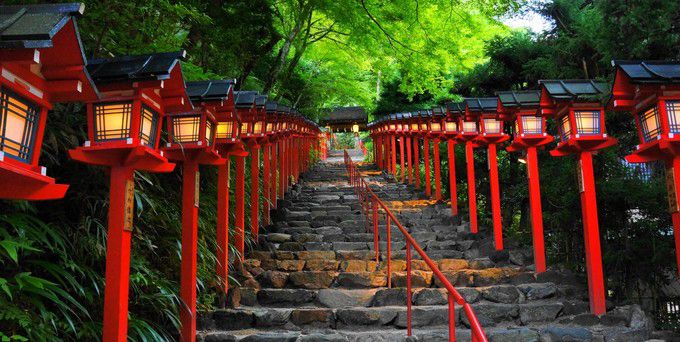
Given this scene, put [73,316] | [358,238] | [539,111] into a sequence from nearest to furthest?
[73,316] < [539,111] < [358,238]

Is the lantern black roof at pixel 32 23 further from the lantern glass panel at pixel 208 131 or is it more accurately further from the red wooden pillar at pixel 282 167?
the red wooden pillar at pixel 282 167

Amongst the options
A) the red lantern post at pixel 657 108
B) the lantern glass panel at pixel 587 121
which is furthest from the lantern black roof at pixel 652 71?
the lantern glass panel at pixel 587 121

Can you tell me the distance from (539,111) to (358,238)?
4407 mm

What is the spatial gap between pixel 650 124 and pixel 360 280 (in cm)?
445

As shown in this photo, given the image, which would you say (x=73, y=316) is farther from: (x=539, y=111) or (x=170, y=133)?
(x=539, y=111)

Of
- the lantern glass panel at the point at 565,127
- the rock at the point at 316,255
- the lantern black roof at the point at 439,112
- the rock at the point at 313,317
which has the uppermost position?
the lantern black roof at the point at 439,112

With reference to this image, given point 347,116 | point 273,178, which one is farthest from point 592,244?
point 347,116

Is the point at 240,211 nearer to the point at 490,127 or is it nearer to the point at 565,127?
the point at 565,127

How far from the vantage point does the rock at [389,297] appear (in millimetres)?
7129

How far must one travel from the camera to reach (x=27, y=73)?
9.00 ft

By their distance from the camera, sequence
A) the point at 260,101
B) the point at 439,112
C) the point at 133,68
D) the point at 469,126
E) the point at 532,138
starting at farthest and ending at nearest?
1. the point at 439,112
2. the point at 469,126
3. the point at 260,101
4. the point at 532,138
5. the point at 133,68

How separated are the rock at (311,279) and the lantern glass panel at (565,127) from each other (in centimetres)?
400

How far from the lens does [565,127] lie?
723 cm

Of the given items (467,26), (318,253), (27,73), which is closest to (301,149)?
(467,26)
